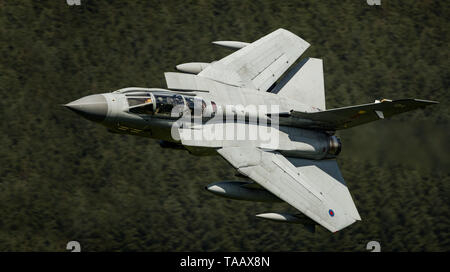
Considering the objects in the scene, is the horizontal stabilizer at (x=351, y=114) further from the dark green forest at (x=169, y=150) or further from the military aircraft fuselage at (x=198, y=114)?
the dark green forest at (x=169, y=150)

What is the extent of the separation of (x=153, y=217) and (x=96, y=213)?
5.97 feet

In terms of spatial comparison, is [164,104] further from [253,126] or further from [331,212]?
[331,212]

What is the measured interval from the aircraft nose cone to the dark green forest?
16.4ft

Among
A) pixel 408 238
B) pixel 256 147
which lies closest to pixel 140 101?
pixel 256 147

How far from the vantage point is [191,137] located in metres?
19.8

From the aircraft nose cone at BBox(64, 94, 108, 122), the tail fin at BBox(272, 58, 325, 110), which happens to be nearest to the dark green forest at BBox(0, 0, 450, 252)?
the tail fin at BBox(272, 58, 325, 110)

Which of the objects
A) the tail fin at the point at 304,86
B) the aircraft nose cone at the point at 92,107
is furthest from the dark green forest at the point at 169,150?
the aircraft nose cone at the point at 92,107

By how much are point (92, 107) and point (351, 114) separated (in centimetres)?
731

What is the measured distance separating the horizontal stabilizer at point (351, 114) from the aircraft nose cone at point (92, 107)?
5.47 m

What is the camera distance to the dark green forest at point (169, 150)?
911 inches

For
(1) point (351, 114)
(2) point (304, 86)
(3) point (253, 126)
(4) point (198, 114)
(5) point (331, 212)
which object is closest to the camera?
(4) point (198, 114)

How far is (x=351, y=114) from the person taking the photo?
68.0 ft

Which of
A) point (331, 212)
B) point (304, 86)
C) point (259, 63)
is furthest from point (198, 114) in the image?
point (331, 212)

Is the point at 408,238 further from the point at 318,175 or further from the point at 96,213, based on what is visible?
the point at 96,213
